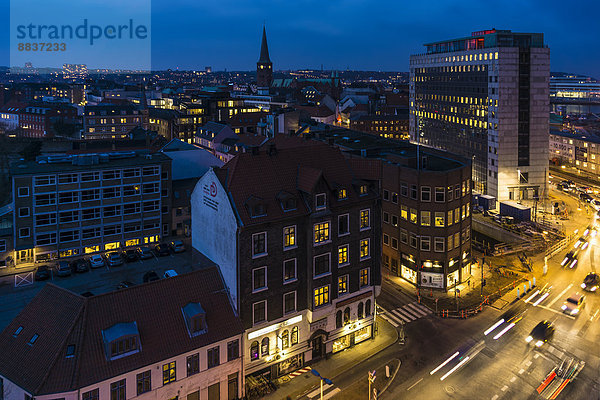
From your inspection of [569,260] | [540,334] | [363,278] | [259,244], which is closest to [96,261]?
[259,244]

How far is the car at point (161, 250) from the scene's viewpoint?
70.0m

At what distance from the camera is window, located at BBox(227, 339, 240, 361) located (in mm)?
40094

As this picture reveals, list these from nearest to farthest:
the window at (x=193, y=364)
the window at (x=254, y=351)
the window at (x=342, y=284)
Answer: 1. the window at (x=193, y=364)
2. the window at (x=254, y=351)
3. the window at (x=342, y=284)

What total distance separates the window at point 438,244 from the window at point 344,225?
20.7 metres

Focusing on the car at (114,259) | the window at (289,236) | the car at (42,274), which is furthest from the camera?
the car at (114,259)

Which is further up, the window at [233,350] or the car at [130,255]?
the car at [130,255]

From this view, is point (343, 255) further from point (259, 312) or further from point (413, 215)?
point (413, 215)

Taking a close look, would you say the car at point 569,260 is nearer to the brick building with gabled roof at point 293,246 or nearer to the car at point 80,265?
the brick building with gabled roof at point 293,246

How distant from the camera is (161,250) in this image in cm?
7100

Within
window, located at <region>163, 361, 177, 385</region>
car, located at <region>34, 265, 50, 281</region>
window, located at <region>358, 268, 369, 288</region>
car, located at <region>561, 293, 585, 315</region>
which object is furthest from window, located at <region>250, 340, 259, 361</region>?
car, located at <region>561, 293, 585, 315</region>

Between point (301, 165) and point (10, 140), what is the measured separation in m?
131

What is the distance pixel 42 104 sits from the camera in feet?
598

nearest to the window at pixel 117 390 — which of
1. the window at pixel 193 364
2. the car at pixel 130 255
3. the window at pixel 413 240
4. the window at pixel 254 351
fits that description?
the window at pixel 193 364

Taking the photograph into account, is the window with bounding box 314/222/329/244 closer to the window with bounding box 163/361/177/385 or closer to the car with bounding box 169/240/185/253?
the window with bounding box 163/361/177/385
